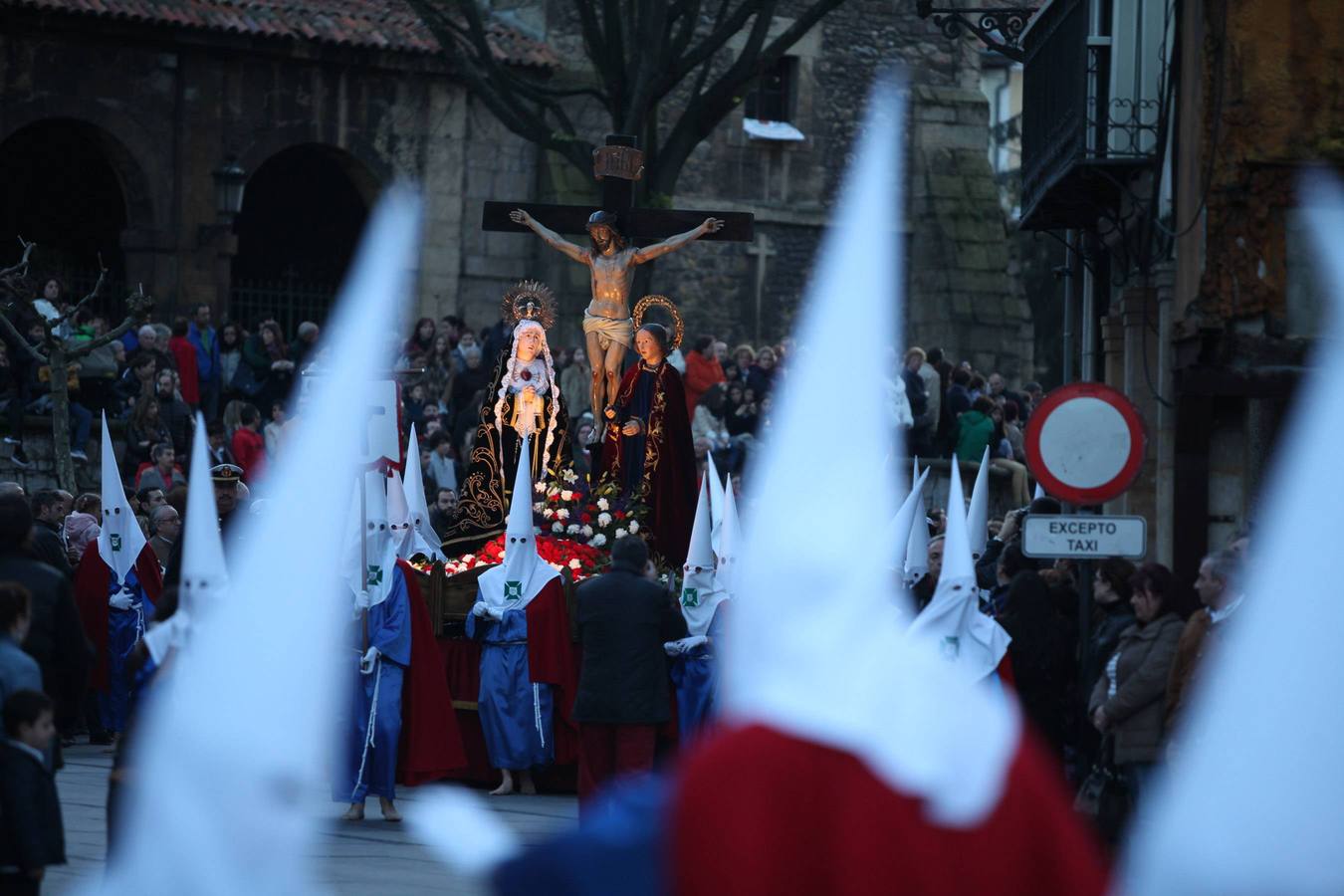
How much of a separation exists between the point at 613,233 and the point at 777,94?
19.8 metres

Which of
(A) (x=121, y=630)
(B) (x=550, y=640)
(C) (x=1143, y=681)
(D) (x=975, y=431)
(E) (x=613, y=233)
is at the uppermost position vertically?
(E) (x=613, y=233)

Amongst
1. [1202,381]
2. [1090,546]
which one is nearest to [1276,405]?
[1202,381]

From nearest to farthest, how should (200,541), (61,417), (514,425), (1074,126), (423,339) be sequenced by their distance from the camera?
1. (200,541)
2. (514,425)
3. (1074,126)
4. (61,417)
5. (423,339)

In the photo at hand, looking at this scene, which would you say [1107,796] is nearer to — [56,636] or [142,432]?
[56,636]

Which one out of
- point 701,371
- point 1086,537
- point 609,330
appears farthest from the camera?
point 701,371

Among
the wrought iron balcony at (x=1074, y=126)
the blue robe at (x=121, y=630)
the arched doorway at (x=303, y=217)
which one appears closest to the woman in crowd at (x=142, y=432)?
the blue robe at (x=121, y=630)

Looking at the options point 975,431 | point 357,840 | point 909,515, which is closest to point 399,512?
point 357,840

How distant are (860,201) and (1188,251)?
13.5 m

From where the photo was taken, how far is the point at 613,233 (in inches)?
714

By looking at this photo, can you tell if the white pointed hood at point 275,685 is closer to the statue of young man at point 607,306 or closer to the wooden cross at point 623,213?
the statue of young man at point 607,306

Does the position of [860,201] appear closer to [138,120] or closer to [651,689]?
[651,689]

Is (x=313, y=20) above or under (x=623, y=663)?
above

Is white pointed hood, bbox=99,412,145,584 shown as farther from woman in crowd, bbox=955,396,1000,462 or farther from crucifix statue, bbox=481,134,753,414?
woman in crowd, bbox=955,396,1000,462

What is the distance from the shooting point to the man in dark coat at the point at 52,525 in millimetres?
13930
